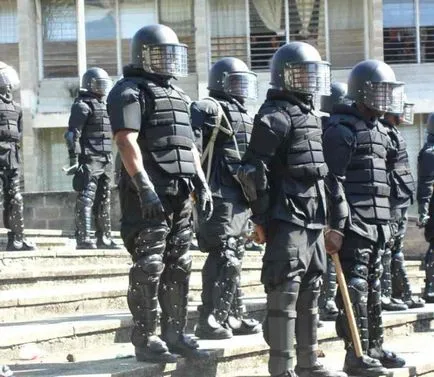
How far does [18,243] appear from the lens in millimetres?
11625

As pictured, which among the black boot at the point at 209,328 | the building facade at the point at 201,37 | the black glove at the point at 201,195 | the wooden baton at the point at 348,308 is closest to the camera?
the black glove at the point at 201,195

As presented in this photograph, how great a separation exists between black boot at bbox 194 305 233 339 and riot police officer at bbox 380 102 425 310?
7.98 feet

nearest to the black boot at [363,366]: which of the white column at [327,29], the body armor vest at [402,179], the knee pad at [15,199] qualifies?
the body armor vest at [402,179]

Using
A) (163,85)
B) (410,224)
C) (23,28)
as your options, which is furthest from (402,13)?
(163,85)

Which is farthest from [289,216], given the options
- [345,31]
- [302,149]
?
[345,31]

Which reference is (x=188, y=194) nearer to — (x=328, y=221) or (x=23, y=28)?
(x=328, y=221)

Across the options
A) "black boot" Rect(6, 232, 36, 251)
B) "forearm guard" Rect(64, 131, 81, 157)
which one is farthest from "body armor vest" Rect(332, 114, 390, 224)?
"forearm guard" Rect(64, 131, 81, 157)

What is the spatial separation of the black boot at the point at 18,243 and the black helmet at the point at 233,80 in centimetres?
397

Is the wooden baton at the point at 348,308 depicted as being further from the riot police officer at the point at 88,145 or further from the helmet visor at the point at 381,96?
the riot police officer at the point at 88,145

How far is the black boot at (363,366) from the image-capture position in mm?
7180

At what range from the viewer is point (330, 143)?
7230 millimetres

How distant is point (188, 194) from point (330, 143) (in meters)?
1.14

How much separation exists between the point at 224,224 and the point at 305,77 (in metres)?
1.65

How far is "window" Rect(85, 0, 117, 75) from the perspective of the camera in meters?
23.7
